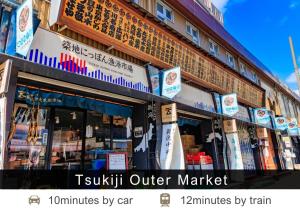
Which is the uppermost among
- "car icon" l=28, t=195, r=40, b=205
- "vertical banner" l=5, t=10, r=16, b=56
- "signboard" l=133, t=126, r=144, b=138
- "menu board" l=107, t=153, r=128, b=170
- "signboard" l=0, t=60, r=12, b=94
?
"vertical banner" l=5, t=10, r=16, b=56

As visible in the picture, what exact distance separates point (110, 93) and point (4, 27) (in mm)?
Answer: 3438

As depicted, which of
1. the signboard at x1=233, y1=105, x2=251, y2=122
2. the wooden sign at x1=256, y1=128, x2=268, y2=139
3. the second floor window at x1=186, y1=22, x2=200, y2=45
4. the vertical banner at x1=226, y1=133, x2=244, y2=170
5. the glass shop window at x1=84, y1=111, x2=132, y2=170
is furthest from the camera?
the wooden sign at x1=256, y1=128, x2=268, y2=139

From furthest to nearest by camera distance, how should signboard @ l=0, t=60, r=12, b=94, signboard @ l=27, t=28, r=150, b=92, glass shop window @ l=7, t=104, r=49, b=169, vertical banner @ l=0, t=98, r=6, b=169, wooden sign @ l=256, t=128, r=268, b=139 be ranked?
wooden sign @ l=256, t=128, r=268, b=139
glass shop window @ l=7, t=104, r=49, b=169
signboard @ l=27, t=28, r=150, b=92
signboard @ l=0, t=60, r=12, b=94
vertical banner @ l=0, t=98, r=6, b=169

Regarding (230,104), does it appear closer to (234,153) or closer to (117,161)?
(234,153)

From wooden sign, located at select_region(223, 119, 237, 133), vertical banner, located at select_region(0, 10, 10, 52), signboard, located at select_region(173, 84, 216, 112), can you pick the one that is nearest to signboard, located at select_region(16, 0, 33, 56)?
vertical banner, located at select_region(0, 10, 10, 52)

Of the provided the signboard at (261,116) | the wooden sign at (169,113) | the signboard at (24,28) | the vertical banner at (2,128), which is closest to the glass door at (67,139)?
the vertical banner at (2,128)

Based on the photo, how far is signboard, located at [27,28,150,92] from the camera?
5.81 metres

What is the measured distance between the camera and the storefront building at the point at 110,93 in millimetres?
→ 5977

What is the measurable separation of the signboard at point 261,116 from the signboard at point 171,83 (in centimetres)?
1167

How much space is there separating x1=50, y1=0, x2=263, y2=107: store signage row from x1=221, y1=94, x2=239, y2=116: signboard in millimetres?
1109

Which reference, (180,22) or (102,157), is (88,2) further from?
(180,22)

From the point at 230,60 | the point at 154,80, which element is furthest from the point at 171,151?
the point at 230,60

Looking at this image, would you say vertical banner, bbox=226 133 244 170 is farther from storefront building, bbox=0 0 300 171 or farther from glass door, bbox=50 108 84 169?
glass door, bbox=50 108 84 169

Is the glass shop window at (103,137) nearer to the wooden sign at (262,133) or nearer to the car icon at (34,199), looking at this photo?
the car icon at (34,199)
